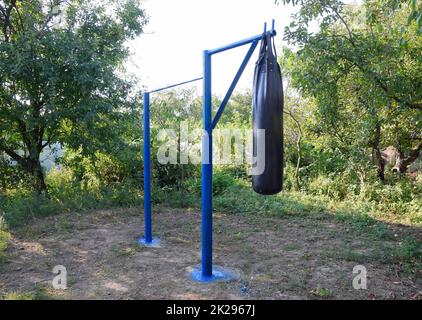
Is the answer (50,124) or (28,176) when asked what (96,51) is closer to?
(50,124)

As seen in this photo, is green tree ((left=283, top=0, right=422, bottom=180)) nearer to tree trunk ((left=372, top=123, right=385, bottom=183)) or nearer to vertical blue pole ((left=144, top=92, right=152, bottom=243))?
vertical blue pole ((left=144, top=92, right=152, bottom=243))

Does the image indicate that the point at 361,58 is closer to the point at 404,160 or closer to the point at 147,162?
the point at 147,162

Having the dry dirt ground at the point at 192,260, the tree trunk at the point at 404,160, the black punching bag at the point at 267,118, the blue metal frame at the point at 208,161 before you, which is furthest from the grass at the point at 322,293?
the tree trunk at the point at 404,160

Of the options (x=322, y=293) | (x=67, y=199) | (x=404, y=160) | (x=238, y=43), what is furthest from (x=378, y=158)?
(x=67, y=199)

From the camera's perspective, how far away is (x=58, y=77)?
19.4 feet

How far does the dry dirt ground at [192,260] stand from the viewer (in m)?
3.32

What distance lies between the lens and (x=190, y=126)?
7.72 meters

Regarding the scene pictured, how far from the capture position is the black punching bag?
248 cm

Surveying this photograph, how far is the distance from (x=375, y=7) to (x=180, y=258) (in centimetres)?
412

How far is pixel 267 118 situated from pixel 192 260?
2328 millimetres

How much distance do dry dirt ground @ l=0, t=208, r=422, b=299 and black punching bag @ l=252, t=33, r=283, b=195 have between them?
1.26m

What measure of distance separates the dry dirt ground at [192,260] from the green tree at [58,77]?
1695 mm

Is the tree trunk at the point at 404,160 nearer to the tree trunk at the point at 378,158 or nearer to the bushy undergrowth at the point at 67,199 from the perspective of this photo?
the tree trunk at the point at 378,158

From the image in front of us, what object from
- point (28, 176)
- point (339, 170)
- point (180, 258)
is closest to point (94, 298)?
point (180, 258)
